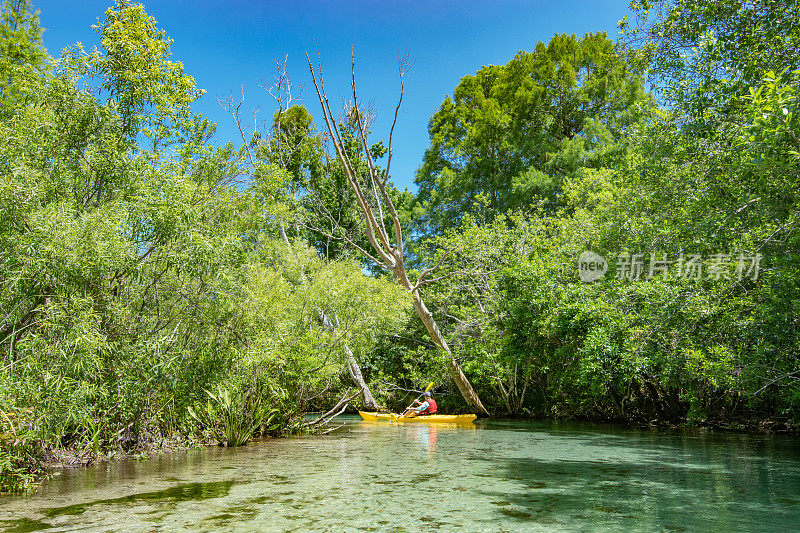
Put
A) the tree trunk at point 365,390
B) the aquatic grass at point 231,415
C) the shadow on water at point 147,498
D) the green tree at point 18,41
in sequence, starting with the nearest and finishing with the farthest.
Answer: the shadow on water at point 147,498
the aquatic grass at point 231,415
the green tree at point 18,41
the tree trunk at point 365,390

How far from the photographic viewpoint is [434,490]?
5.90 m

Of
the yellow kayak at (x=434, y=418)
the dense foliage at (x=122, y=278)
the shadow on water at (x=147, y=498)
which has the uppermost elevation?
the dense foliage at (x=122, y=278)

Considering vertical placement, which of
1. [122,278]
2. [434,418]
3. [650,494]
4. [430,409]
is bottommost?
[434,418]

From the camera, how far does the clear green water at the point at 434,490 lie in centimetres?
455

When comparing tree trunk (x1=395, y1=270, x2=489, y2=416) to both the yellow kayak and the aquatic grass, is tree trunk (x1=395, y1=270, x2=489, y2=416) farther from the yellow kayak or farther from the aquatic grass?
the aquatic grass

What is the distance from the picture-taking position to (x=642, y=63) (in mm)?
9422

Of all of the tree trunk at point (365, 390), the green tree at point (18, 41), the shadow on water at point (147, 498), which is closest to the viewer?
the shadow on water at point (147, 498)

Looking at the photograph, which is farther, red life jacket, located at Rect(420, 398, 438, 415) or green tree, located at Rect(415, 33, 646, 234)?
green tree, located at Rect(415, 33, 646, 234)

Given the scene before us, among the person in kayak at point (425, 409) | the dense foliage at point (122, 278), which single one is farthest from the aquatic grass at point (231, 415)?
the person in kayak at point (425, 409)

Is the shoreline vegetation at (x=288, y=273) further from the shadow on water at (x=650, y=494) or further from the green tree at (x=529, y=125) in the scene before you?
the green tree at (x=529, y=125)

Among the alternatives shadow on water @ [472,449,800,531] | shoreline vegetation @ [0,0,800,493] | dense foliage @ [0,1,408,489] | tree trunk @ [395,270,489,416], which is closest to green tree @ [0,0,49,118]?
shoreline vegetation @ [0,0,800,493]

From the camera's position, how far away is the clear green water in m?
4.55

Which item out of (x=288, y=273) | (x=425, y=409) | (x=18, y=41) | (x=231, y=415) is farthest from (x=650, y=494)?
(x=18, y=41)

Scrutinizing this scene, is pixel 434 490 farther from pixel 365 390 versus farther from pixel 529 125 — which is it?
pixel 529 125
